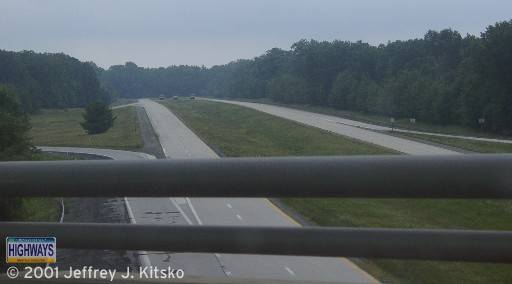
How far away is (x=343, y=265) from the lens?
4141 mm

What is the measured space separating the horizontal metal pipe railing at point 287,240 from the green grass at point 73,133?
12031 mm

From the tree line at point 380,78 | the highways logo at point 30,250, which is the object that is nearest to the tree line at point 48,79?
the tree line at point 380,78

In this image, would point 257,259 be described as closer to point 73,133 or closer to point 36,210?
point 36,210

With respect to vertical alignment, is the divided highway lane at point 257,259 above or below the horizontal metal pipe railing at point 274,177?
below

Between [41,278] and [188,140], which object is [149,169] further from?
[188,140]

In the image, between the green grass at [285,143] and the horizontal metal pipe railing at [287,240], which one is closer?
the horizontal metal pipe railing at [287,240]

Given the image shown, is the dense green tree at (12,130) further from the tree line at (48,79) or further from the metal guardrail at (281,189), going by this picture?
the metal guardrail at (281,189)

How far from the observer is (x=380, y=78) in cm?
4728

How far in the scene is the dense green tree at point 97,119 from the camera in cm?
2183

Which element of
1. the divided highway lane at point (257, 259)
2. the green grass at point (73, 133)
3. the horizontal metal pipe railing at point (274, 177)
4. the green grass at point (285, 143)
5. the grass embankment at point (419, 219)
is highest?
the horizontal metal pipe railing at point (274, 177)

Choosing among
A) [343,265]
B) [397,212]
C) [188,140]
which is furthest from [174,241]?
[188,140]

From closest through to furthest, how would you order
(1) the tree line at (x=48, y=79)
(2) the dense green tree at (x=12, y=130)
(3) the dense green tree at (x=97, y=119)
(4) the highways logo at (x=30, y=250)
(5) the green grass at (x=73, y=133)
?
(4) the highways logo at (x=30, y=250) < (2) the dense green tree at (x=12, y=130) < (5) the green grass at (x=73, y=133) < (3) the dense green tree at (x=97, y=119) < (1) the tree line at (x=48, y=79)

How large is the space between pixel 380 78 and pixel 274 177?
4505 cm

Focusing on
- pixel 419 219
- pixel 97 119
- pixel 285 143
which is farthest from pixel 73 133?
pixel 419 219
